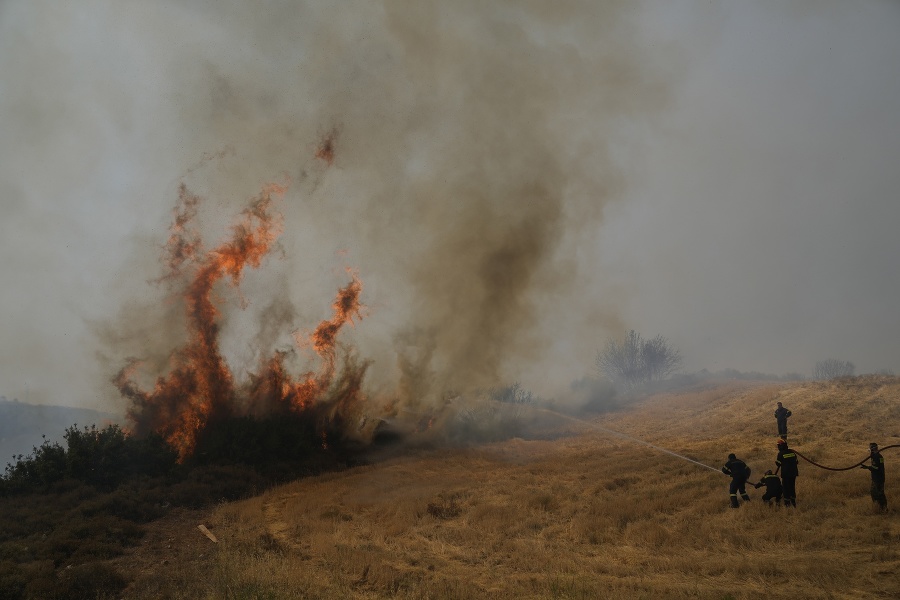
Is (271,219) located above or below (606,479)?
above

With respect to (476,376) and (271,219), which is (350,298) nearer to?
(271,219)

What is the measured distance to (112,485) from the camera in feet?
70.6

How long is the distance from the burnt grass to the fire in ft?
3.77

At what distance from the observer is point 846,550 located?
1110cm

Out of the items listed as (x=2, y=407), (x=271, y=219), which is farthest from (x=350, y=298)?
(x=2, y=407)

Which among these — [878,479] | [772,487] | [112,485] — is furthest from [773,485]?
[112,485]

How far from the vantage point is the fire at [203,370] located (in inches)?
1086

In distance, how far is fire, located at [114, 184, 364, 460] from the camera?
2758 centimetres

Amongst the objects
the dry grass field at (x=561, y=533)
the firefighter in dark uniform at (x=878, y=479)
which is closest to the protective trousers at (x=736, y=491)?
the dry grass field at (x=561, y=533)

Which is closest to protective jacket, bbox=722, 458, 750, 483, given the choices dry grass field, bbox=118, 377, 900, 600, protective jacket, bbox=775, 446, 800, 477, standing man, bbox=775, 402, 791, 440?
dry grass field, bbox=118, 377, 900, 600

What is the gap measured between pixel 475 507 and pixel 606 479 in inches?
232

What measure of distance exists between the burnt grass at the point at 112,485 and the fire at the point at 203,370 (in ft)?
3.77

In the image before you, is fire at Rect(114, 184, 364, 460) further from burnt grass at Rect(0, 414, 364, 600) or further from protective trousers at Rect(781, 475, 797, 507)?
protective trousers at Rect(781, 475, 797, 507)

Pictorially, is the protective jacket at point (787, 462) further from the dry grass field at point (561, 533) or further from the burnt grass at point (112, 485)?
the burnt grass at point (112, 485)
